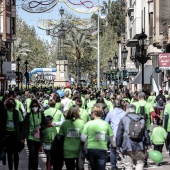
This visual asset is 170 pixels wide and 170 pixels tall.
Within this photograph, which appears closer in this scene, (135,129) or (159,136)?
(135,129)

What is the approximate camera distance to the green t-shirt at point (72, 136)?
10.8 metres

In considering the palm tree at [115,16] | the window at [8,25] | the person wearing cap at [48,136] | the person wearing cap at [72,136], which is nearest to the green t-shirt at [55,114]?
the person wearing cap at [48,136]

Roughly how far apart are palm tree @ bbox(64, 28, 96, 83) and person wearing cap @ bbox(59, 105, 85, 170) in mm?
85073

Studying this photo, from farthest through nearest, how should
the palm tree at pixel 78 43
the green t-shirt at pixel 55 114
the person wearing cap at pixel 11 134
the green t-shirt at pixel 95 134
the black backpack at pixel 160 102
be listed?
the palm tree at pixel 78 43
the black backpack at pixel 160 102
the green t-shirt at pixel 55 114
the person wearing cap at pixel 11 134
the green t-shirt at pixel 95 134

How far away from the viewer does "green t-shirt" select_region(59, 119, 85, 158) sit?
35.3 ft

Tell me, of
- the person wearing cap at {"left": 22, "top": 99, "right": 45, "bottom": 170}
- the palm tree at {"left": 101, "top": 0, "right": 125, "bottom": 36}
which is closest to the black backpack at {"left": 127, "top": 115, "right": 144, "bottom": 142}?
the person wearing cap at {"left": 22, "top": 99, "right": 45, "bottom": 170}

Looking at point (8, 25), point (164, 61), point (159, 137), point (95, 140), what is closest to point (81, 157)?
point (95, 140)

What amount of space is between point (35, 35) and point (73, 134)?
99.0m

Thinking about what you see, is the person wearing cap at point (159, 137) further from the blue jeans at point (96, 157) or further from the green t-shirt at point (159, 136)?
the blue jeans at point (96, 157)

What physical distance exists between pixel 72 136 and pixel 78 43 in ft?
287

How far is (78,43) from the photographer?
3861 inches

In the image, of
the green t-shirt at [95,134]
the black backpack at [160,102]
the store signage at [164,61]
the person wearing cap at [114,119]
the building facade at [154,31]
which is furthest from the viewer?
the building facade at [154,31]

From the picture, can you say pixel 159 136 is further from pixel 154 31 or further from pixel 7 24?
pixel 7 24

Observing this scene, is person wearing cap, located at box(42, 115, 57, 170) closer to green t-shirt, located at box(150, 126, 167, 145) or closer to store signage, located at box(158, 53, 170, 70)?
green t-shirt, located at box(150, 126, 167, 145)
